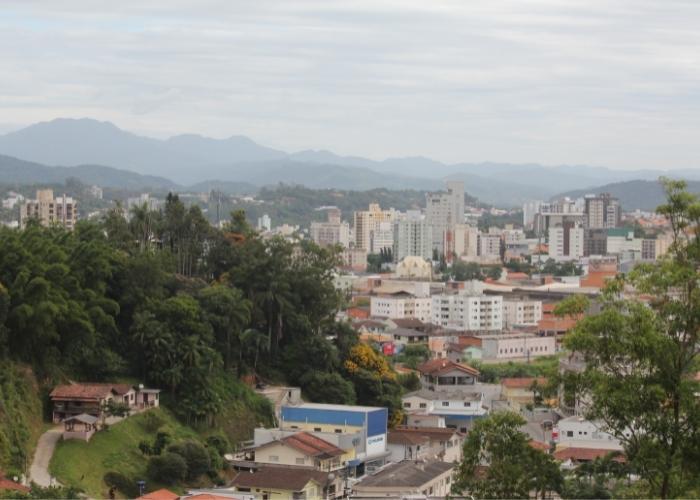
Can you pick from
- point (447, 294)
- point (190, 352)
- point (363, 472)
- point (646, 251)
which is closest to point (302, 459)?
point (363, 472)

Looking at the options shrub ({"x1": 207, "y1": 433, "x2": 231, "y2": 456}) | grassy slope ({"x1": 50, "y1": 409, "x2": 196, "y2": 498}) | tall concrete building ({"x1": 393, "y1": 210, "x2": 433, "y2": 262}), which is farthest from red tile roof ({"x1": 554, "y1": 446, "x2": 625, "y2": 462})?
tall concrete building ({"x1": 393, "y1": 210, "x2": 433, "y2": 262})

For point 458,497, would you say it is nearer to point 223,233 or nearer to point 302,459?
point 302,459

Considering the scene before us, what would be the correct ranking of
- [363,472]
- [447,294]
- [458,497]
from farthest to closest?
[447,294], [363,472], [458,497]

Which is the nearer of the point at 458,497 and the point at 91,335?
the point at 458,497

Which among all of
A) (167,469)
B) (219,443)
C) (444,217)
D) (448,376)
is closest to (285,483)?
(167,469)

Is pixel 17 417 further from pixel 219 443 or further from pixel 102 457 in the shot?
pixel 219 443

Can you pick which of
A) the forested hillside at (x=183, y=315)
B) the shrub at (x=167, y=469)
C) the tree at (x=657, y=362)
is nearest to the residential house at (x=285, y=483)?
the shrub at (x=167, y=469)
